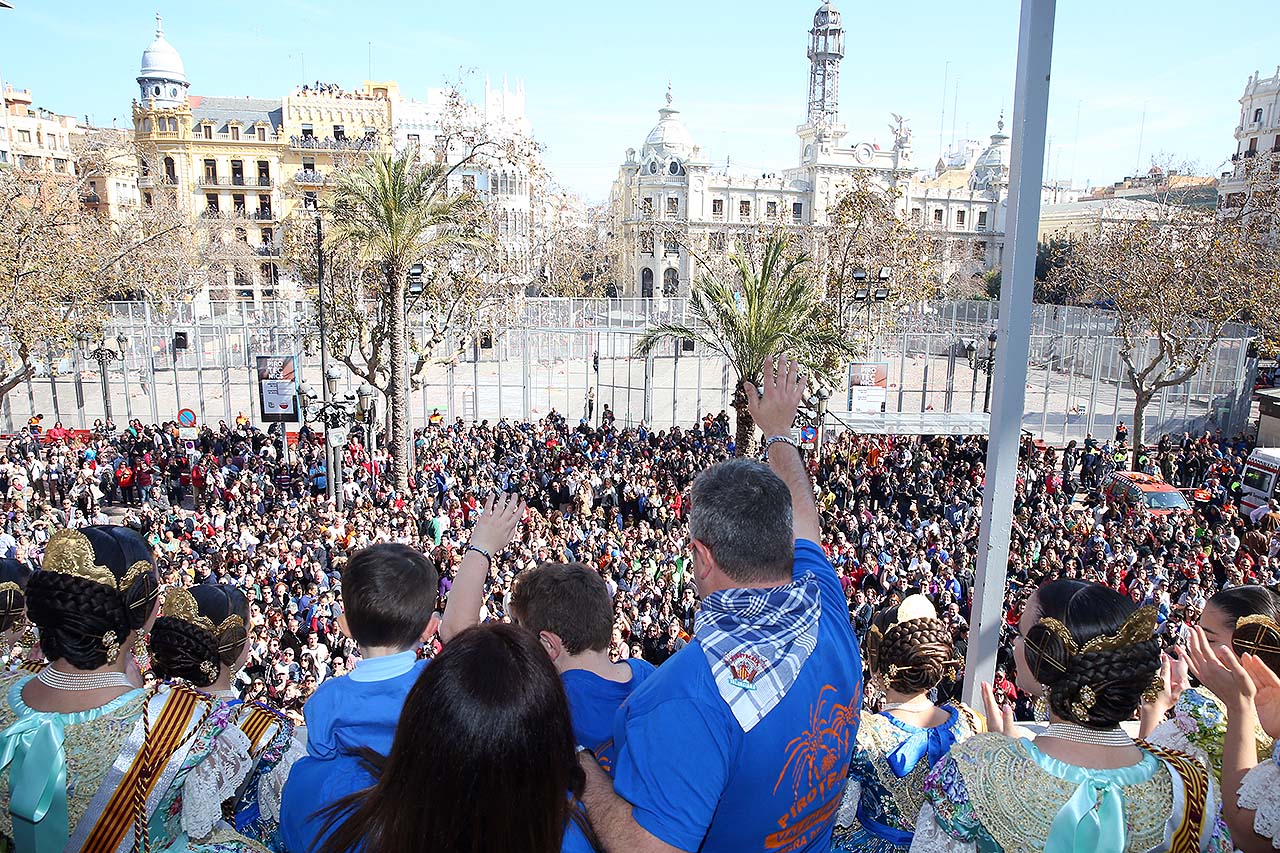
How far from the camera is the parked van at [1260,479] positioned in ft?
51.8

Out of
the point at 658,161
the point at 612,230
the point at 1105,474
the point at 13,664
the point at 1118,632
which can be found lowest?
the point at 1105,474

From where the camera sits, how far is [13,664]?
3.07 metres

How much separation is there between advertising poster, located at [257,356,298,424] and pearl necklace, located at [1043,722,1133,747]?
1600 centimetres

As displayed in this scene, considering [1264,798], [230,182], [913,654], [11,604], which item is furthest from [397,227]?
[230,182]

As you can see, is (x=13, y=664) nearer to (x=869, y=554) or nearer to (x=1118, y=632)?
(x=1118, y=632)

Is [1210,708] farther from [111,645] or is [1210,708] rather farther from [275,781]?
[111,645]

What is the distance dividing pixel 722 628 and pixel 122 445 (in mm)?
19727

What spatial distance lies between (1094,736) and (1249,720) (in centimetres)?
70

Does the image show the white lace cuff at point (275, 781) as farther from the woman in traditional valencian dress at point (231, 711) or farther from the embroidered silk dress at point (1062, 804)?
the embroidered silk dress at point (1062, 804)

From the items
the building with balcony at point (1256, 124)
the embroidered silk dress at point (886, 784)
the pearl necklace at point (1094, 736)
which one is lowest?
the embroidered silk dress at point (886, 784)

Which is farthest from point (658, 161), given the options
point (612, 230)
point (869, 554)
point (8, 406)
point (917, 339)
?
point (869, 554)

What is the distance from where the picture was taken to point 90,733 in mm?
2389

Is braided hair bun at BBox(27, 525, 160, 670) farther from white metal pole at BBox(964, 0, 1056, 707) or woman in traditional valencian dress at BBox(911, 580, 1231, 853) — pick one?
white metal pole at BBox(964, 0, 1056, 707)

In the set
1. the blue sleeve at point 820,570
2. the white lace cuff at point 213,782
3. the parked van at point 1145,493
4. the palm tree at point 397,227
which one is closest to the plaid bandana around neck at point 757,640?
the blue sleeve at point 820,570
